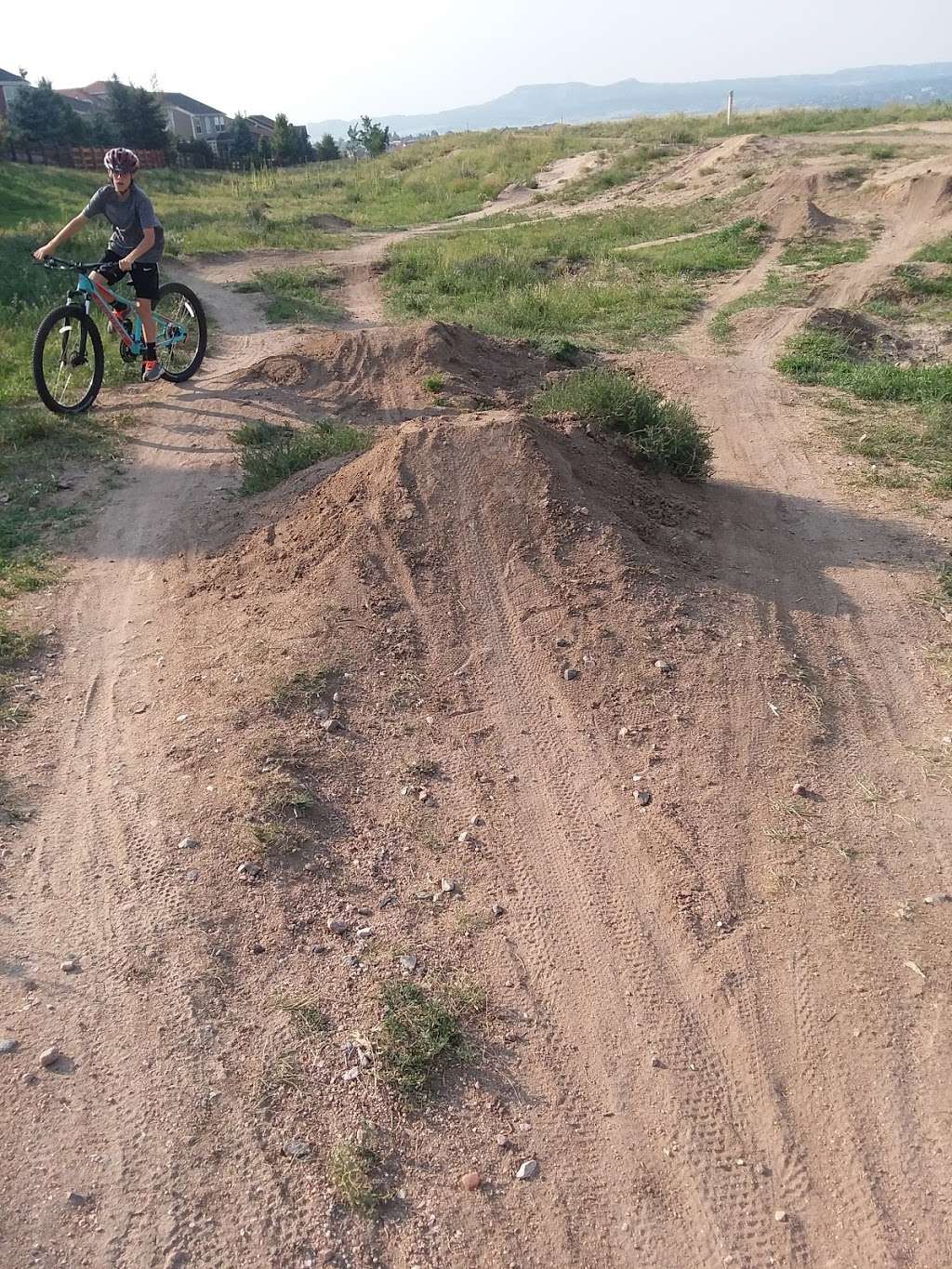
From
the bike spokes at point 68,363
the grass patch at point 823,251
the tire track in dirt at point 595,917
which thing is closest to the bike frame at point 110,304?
the bike spokes at point 68,363

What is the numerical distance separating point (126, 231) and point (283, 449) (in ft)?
9.06

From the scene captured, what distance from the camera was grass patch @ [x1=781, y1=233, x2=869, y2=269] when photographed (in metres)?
15.7

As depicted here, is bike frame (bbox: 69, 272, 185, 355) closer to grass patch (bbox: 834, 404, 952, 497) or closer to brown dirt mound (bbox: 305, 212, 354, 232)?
grass patch (bbox: 834, 404, 952, 497)

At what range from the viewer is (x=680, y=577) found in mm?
5789

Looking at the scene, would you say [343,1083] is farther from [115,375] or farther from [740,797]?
[115,375]

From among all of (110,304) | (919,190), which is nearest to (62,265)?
(110,304)

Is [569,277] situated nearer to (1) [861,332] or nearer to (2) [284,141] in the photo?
(1) [861,332]

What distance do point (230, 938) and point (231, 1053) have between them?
49cm

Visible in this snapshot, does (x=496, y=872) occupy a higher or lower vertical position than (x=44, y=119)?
lower

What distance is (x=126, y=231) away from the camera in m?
8.20

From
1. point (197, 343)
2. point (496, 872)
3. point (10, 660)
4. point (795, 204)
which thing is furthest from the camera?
point (795, 204)

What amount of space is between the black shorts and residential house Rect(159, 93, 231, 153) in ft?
247

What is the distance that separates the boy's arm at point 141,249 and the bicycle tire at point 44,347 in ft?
2.16

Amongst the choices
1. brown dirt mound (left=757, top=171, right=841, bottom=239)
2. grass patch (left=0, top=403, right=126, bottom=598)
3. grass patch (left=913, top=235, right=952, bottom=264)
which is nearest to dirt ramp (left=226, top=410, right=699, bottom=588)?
grass patch (left=0, top=403, right=126, bottom=598)
